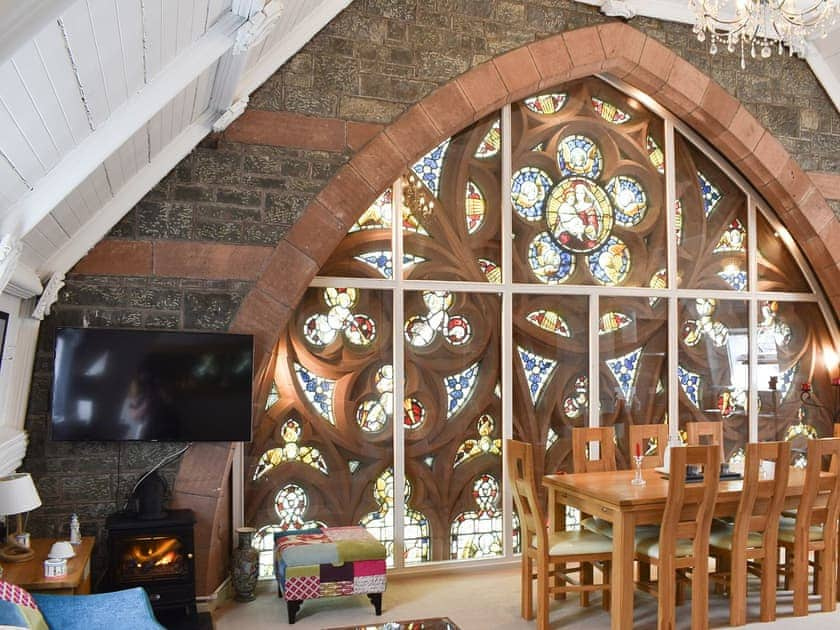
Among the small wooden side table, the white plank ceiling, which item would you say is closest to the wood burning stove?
the small wooden side table

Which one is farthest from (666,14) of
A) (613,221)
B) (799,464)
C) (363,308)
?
(799,464)

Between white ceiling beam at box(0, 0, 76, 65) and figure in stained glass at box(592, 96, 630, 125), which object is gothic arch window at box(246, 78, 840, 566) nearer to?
figure in stained glass at box(592, 96, 630, 125)

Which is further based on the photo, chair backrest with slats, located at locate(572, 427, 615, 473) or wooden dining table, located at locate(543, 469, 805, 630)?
chair backrest with slats, located at locate(572, 427, 615, 473)

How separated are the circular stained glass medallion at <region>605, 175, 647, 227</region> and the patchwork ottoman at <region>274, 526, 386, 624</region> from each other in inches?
129

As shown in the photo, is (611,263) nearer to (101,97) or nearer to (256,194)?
(256,194)

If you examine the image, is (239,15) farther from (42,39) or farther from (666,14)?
(666,14)

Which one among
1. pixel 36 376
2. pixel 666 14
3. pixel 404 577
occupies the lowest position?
pixel 404 577

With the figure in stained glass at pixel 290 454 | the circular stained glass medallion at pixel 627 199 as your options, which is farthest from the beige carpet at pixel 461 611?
the circular stained glass medallion at pixel 627 199

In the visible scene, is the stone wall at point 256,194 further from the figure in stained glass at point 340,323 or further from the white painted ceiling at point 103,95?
the figure in stained glass at point 340,323

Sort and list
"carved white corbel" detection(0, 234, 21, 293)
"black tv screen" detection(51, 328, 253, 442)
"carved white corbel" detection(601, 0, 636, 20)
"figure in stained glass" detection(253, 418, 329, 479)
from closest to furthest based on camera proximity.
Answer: "carved white corbel" detection(0, 234, 21, 293), "black tv screen" detection(51, 328, 253, 442), "figure in stained glass" detection(253, 418, 329, 479), "carved white corbel" detection(601, 0, 636, 20)

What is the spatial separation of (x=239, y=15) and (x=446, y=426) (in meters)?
3.53

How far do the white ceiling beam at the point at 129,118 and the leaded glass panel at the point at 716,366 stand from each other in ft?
15.0

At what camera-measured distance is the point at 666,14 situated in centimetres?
638

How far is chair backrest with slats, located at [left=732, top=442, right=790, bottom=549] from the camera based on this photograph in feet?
15.7
